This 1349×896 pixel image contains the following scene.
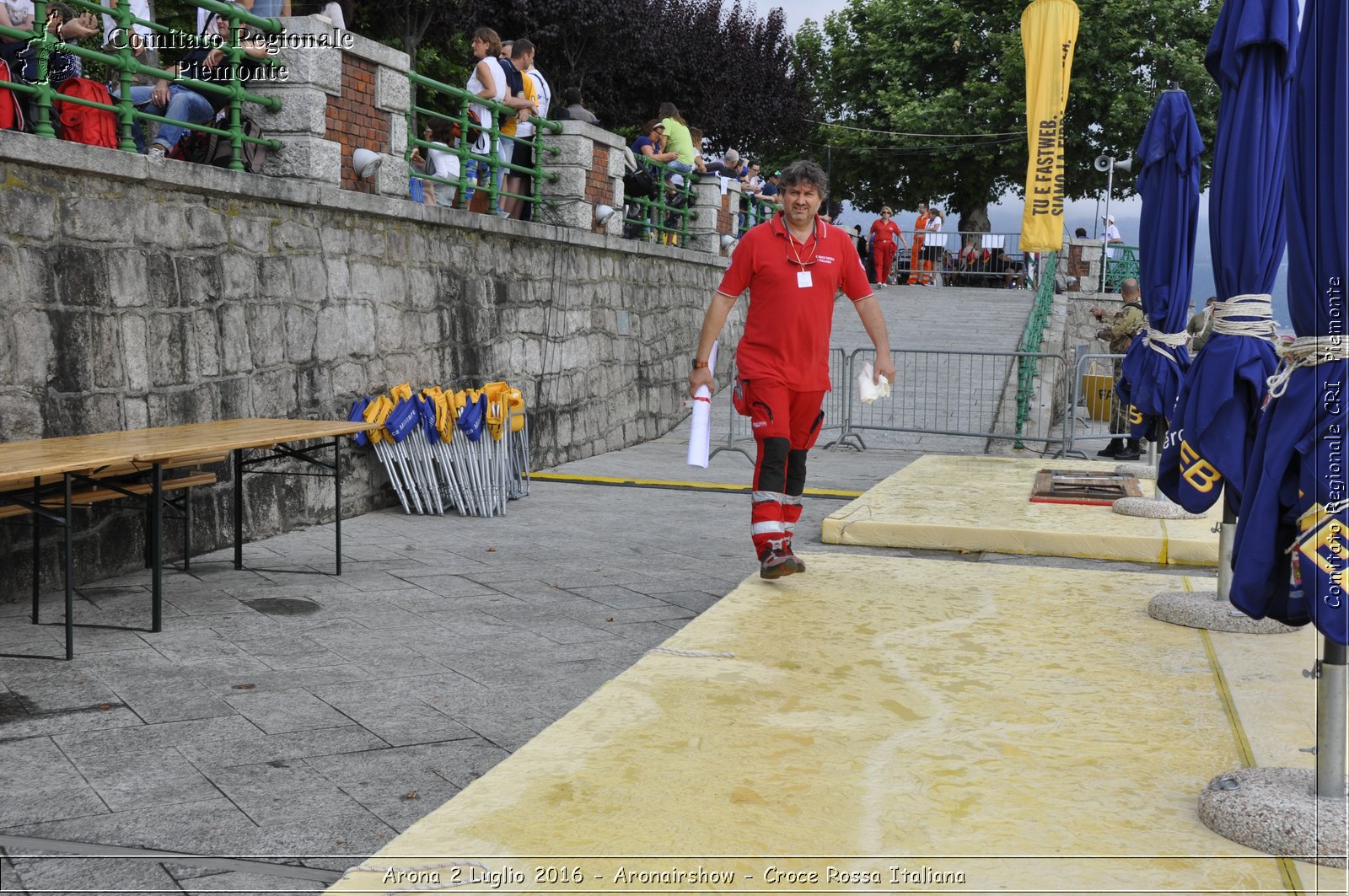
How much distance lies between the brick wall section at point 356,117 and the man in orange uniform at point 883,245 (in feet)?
62.1

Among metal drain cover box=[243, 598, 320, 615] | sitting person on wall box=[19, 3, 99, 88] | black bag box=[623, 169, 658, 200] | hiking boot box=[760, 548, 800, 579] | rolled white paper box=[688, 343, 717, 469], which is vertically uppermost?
black bag box=[623, 169, 658, 200]

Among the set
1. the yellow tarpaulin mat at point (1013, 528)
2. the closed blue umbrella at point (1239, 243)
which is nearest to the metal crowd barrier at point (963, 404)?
the yellow tarpaulin mat at point (1013, 528)

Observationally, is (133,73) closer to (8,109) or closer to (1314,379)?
(8,109)

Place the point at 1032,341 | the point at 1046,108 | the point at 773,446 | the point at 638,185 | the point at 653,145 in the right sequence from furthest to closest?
the point at 1032,341 → the point at 1046,108 → the point at 653,145 → the point at 638,185 → the point at 773,446

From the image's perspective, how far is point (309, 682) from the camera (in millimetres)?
4820

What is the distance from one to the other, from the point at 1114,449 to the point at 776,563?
10162mm

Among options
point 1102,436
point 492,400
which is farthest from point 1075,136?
point 492,400

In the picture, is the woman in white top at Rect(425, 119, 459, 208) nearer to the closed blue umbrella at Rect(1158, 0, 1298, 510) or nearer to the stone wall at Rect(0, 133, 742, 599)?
the stone wall at Rect(0, 133, 742, 599)

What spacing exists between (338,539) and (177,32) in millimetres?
3272

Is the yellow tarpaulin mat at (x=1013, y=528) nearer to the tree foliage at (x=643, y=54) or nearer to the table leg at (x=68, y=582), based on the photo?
the table leg at (x=68, y=582)

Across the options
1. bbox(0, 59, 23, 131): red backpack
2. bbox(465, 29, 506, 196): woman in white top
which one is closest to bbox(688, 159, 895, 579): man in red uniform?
bbox(0, 59, 23, 131): red backpack

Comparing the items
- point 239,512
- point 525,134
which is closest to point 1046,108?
point 525,134

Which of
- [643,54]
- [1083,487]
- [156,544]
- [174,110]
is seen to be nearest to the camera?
[156,544]

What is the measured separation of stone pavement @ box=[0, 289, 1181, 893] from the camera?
3367 mm
